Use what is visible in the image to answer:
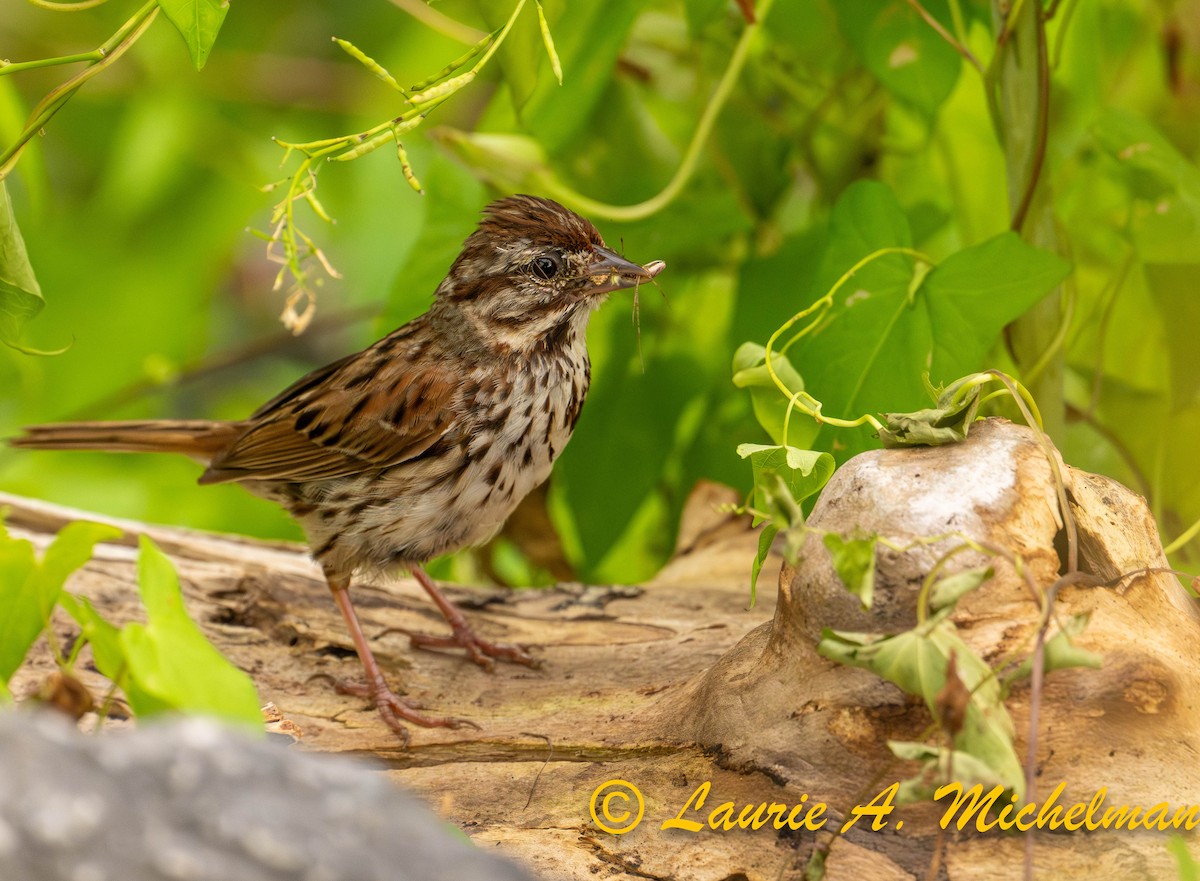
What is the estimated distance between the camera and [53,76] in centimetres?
624

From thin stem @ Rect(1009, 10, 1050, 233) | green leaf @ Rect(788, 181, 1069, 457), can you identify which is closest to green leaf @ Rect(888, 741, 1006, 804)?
green leaf @ Rect(788, 181, 1069, 457)

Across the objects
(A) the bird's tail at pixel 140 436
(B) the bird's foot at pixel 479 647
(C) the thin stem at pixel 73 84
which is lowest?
(B) the bird's foot at pixel 479 647

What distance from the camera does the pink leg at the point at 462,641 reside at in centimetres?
329

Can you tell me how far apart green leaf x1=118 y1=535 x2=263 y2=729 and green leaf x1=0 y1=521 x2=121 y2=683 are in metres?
0.16

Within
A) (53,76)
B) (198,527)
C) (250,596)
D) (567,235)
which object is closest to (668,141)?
(567,235)

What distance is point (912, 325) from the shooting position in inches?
113

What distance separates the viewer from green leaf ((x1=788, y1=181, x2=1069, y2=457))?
9.15 ft

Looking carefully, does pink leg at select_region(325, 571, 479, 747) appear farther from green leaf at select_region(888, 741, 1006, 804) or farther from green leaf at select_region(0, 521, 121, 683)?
green leaf at select_region(888, 741, 1006, 804)

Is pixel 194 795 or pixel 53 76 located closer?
pixel 194 795

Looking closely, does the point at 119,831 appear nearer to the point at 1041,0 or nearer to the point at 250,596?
the point at 250,596

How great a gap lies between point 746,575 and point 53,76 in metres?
4.63

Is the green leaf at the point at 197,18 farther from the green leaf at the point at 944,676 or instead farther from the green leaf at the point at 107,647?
A: the green leaf at the point at 944,676

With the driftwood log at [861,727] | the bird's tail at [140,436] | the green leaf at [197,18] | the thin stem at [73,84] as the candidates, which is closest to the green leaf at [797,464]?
the driftwood log at [861,727]

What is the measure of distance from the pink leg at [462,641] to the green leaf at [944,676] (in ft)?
5.16
